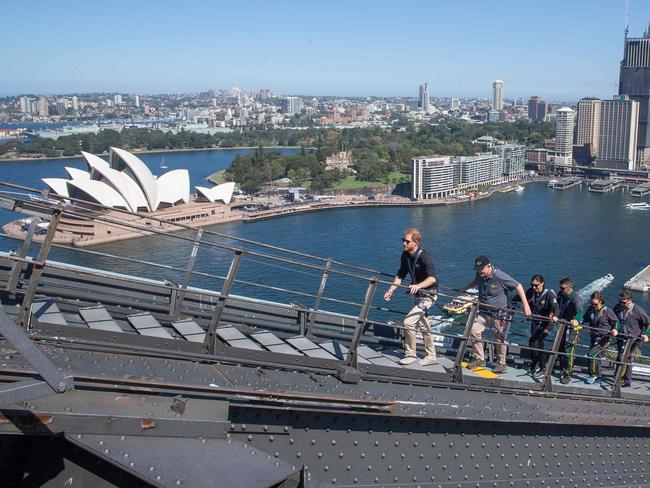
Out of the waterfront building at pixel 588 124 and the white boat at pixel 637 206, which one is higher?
the waterfront building at pixel 588 124

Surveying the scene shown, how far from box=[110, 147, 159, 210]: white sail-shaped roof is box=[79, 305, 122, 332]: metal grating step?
15.6 m

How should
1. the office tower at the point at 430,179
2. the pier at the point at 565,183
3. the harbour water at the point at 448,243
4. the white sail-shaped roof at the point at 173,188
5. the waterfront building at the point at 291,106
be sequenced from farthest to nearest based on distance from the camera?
the waterfront building at the point at 291,106 → the pier at the point at 565,183 → the office tower at the point at 430,179 → the white sail-shaped roof at the point at 173,188 → the harbour water at the point at 448,243

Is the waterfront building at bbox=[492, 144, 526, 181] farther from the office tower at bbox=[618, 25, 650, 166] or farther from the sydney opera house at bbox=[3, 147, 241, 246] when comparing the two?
the sydney opera house at bbox=[3, 147, 241, 246]

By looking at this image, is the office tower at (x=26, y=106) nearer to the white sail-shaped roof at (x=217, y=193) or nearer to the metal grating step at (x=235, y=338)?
the white sail-shaped roof at (x=217, y=193)

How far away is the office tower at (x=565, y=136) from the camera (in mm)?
30500

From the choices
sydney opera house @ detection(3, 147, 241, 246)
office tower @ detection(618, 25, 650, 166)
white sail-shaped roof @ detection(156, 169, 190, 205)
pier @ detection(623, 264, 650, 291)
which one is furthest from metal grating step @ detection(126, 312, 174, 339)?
office tower @ detection(618, 25, 650, 166)

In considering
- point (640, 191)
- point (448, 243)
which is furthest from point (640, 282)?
point (640, 191)

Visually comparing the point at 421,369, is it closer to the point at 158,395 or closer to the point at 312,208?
the point at 158,395

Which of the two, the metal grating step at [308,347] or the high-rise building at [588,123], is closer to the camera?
the metal grating step at [308,347]

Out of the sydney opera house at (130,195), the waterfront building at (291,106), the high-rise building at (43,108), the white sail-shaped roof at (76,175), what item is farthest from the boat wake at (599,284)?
the high-rise building at (43,108)

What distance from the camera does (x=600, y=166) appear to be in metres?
29.6

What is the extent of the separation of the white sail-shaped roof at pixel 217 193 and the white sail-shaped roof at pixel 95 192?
266 cm

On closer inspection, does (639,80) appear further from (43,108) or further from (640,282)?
(43,108)

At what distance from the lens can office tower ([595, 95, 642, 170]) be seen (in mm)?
29578
